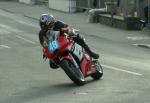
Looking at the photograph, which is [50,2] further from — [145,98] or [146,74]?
[145,98]

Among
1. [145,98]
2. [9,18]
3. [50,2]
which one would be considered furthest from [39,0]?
[145,98]

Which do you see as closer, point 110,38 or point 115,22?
point 110,38

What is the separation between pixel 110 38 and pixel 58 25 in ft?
42.8

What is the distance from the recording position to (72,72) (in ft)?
39.2

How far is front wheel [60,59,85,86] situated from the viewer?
1198cm

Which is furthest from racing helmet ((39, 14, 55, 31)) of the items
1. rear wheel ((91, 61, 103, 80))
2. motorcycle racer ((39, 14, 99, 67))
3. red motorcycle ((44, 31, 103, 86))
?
rear wheel ((91, 61, 103, 80))

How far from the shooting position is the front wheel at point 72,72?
1198cm

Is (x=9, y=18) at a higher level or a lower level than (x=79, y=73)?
lower

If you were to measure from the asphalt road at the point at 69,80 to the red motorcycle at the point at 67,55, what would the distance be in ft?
0.86

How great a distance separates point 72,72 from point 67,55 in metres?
0.42

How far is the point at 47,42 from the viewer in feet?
40.2

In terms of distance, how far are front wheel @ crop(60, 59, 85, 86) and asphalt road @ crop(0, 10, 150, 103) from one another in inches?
5.5

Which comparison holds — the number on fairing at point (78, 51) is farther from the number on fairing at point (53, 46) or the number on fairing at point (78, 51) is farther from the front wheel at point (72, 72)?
the number on fairing at point (53, 46)

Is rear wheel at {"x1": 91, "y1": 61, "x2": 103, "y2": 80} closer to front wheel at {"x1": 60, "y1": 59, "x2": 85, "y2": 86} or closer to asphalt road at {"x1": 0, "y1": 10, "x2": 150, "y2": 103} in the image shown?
asphalt road at {"x1": 0, "y1": 10, "x2": 150, "y2": 103}
